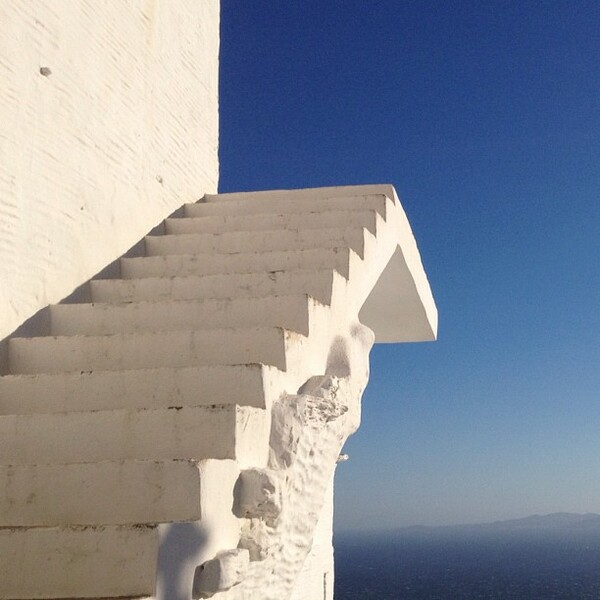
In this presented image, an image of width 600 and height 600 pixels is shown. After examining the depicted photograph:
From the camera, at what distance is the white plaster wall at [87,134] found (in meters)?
4.43

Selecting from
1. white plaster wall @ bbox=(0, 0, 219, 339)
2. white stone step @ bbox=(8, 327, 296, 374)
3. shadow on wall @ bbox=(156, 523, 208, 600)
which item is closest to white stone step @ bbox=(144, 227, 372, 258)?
white plaster wall @ bbox=(0, 0, 219, 339)

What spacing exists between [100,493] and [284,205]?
336 cm

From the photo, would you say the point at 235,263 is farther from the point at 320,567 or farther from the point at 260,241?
the point at 320,567

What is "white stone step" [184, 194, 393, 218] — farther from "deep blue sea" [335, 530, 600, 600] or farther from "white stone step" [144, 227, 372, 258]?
"deep blue sea" [335, 530, 600, 600]

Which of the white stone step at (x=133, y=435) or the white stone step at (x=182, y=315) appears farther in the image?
the white stone step at (x=182, y=315)

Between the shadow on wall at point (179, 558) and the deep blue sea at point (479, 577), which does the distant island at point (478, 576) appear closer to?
the deep blue sea at point (479, 577)

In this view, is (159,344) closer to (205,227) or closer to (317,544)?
(205,227)

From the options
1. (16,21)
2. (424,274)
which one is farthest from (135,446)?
(424,274)

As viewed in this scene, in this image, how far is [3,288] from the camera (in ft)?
14.0

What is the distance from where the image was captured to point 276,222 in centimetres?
566

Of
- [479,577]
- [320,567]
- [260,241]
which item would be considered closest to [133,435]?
[260,241]

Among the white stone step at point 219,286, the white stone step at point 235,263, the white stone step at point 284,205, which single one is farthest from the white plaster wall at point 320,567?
the white stone step at point 219,286

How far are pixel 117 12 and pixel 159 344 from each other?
102 inches

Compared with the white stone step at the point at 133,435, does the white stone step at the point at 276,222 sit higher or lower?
higher
